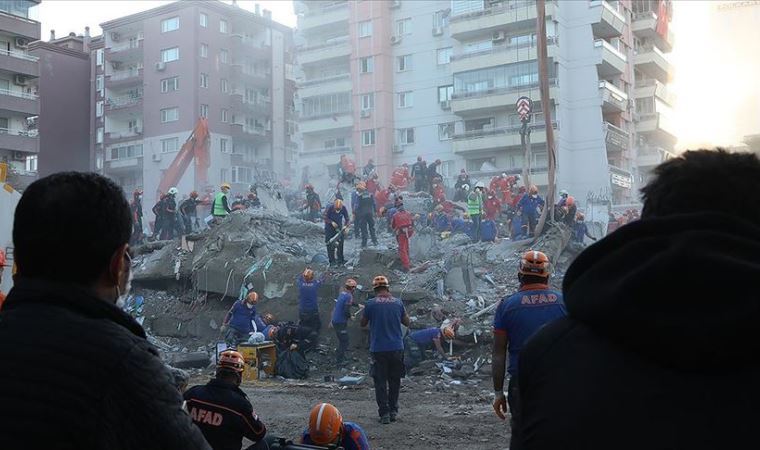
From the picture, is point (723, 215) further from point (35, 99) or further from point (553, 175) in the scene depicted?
point (35, 99)

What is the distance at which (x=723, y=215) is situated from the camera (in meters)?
1.30

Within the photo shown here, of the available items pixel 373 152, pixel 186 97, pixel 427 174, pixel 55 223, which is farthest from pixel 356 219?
pixel 186 97

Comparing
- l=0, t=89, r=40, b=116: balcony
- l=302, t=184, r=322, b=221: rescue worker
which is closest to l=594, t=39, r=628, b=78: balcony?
l=302, t=184, r=322, b=221: rescue worker

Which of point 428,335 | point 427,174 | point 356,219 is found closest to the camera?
point 428,335

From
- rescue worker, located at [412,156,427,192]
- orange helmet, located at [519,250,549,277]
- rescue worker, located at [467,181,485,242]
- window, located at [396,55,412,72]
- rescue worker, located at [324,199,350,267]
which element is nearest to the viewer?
orange helmet, located at [519,250,549,277]

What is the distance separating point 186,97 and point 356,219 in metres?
31.5

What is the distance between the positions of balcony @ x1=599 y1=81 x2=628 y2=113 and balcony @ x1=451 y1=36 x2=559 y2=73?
3.79 metres

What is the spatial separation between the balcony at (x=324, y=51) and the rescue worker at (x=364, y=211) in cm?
3100

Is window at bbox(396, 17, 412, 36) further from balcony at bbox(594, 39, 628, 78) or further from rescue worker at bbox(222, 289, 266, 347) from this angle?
rescue worker at bbox(222, 289, 266, 347)

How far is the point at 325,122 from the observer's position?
4928 centimetres

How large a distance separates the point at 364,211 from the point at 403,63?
1145 inches

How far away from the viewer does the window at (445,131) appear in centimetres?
4362

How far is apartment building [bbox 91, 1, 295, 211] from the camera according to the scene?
47562 millimetres

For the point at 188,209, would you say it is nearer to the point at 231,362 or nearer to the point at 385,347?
the point at 385,347
